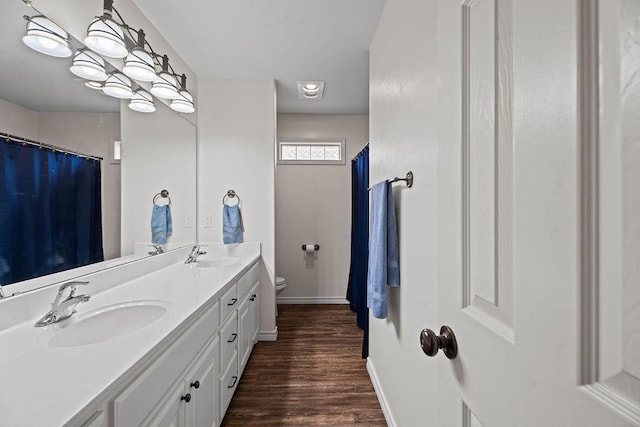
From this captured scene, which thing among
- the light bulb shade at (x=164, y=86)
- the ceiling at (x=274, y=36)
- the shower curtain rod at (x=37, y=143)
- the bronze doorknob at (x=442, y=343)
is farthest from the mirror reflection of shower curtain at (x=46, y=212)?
the bronze doorknob at (x=442, y=343)

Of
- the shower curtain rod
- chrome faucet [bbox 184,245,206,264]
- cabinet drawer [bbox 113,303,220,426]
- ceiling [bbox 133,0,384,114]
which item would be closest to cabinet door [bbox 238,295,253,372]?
chrome faucet [bbox 184,245,206,264]

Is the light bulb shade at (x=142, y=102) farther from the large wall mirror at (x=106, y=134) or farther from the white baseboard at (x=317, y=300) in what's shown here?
the white baseboard at (x=317, y=300)

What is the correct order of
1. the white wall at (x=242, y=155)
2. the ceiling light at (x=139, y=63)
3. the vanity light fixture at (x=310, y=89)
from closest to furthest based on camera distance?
the ceiling light at (x=139, y=63), the white wall at (x=242, y=155), the vanity light fixture at (x=310, y=89)

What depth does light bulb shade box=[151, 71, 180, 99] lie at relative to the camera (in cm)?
177

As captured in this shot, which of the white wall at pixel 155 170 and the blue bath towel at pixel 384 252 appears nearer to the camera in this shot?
the blue bath towel at pixel 384 252

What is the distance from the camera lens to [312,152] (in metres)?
A: 3.46

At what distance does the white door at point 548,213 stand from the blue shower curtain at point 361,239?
176 centimetres

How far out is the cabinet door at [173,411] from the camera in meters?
0.84

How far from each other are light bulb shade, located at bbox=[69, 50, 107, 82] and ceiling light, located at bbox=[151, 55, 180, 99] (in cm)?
41

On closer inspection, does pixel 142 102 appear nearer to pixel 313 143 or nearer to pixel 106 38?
pixel 106 38

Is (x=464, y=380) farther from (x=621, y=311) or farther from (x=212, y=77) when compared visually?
(x=212, y=77)

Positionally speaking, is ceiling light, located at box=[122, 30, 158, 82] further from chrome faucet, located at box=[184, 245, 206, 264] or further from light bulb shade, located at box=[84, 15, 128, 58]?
chrome faucet, located at box=[184, 245, 206, 264]

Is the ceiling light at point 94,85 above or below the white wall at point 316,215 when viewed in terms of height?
above

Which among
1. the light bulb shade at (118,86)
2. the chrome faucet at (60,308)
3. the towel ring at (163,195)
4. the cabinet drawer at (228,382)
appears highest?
the light bulb shade at (118,86)
